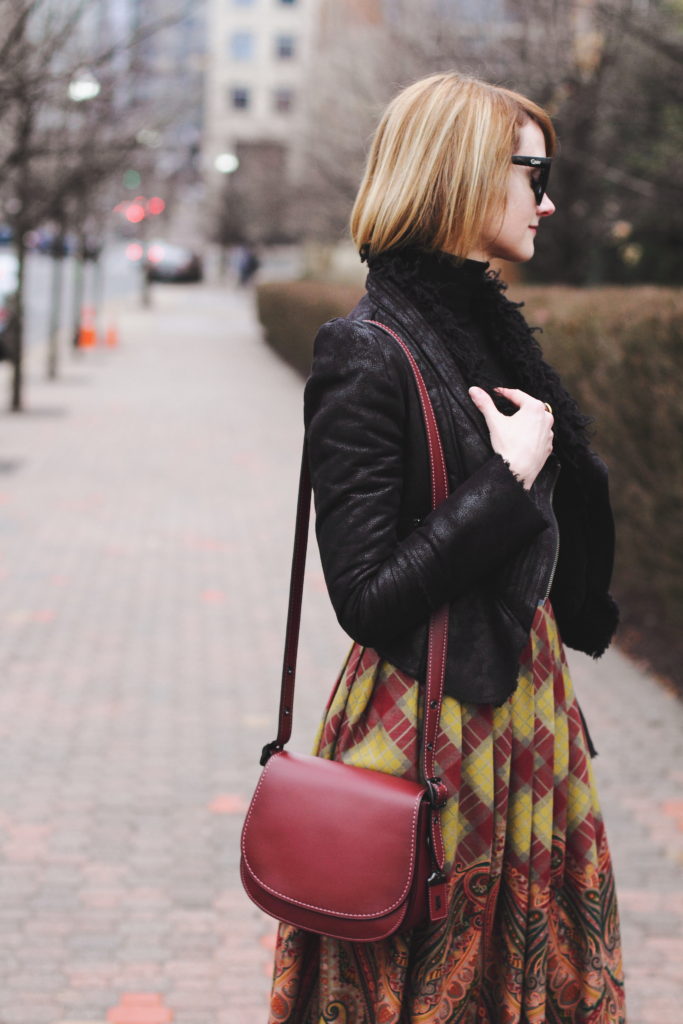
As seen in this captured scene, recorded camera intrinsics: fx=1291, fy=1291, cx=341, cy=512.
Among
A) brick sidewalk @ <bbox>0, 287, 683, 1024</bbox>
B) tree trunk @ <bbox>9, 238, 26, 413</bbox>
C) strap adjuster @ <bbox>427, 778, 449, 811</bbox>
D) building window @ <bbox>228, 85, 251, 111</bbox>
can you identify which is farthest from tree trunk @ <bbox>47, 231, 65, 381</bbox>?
building window @ <bbox>228, 85, 251, 111</bbox>

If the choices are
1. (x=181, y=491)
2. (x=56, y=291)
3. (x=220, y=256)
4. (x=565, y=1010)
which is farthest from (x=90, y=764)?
(x=220, y=256)

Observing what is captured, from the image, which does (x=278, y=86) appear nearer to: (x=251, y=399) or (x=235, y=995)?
(x=251, y=399)

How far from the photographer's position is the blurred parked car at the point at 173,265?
55.5m

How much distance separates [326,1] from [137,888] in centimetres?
3218

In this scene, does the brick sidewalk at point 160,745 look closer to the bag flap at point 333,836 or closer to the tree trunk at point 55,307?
the bag flap at point 333,836

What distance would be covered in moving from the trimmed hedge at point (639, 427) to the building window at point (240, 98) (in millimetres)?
87870

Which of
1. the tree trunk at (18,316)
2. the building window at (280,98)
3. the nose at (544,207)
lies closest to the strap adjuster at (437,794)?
the nose at (544,207)

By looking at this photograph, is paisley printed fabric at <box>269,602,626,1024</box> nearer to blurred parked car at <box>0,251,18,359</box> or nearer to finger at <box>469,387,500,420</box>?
finger at <box>469,387,500,420</box>

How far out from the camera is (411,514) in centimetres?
198

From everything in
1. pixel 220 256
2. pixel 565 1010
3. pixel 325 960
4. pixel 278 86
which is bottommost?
pixel 220 256

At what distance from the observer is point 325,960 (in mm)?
2072

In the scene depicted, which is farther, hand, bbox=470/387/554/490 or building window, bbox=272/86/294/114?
building window, bbox=272/86/294/114

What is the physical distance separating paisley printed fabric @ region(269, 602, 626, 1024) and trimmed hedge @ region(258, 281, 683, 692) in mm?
3531

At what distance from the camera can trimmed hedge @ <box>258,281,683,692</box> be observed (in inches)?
234
